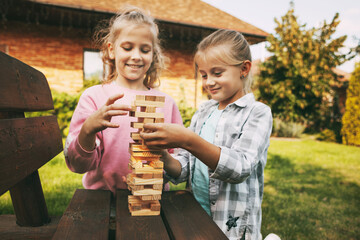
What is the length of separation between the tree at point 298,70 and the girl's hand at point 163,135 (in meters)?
13.8

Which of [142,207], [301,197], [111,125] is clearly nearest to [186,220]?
[142,207]

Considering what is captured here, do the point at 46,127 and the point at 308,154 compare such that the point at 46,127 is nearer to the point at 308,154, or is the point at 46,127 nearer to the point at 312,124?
the point at 308,154

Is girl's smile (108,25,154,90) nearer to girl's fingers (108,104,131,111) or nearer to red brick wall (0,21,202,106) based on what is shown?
girl's fingers (108,104,131,111)

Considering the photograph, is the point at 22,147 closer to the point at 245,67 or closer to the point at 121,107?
the point at 121,107

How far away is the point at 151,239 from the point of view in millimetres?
1078

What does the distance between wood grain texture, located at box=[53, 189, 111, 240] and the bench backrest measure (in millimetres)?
259

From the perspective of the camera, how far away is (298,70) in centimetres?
1421

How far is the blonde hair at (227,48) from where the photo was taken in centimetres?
167

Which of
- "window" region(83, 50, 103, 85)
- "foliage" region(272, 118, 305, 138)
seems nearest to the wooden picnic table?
"window" region(83, 50, 103, 85)

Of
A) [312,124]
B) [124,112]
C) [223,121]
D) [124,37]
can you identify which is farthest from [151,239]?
[312,124]

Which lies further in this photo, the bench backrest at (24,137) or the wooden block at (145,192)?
the wooden block at (145,192)

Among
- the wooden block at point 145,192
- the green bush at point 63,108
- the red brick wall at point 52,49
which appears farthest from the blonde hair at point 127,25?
the red brick wall at point 52,49

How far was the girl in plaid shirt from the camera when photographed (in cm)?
154

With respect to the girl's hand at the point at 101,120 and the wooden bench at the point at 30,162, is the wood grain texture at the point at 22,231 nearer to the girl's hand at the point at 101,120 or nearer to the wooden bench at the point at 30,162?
the wooden bench at the point at 30,162
